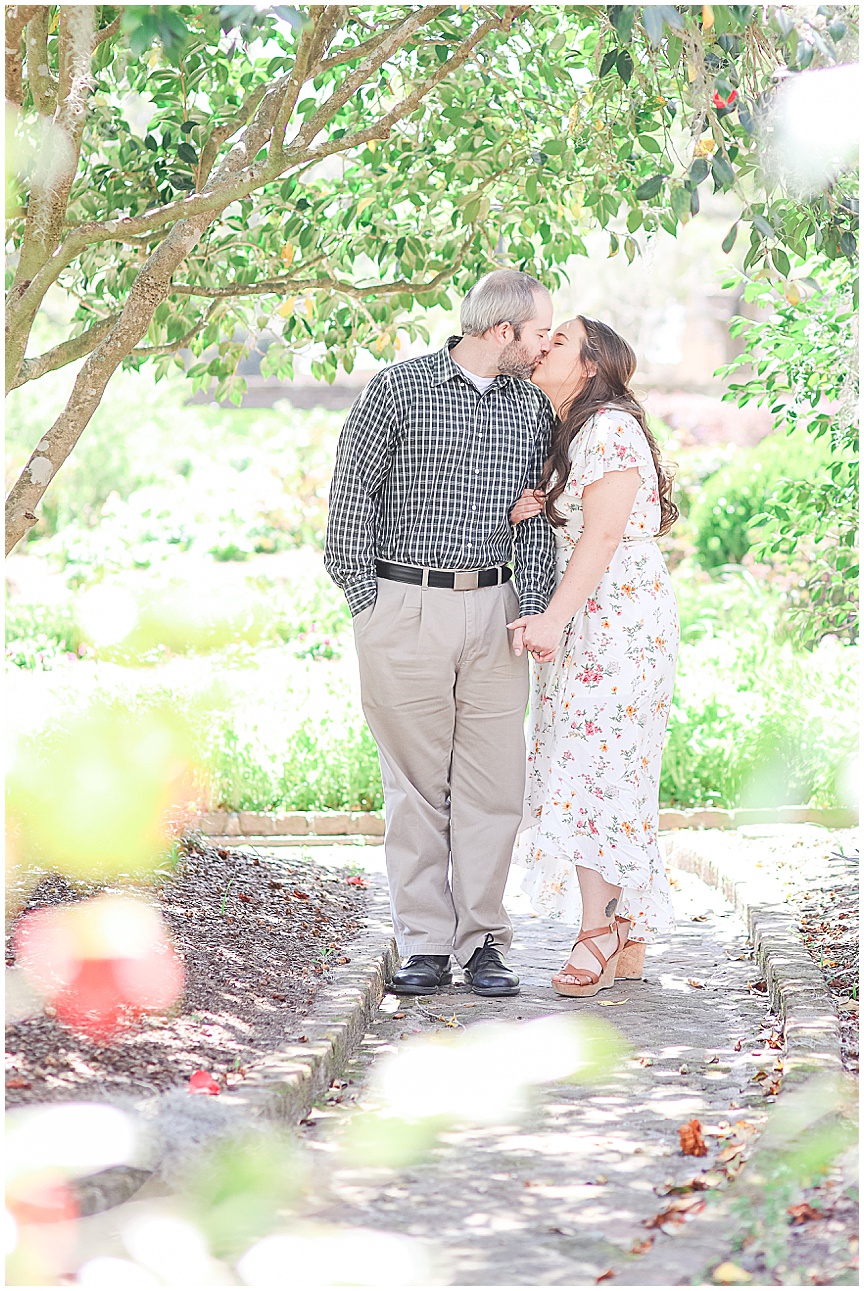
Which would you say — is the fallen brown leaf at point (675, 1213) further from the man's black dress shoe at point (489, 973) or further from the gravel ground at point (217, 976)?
the man's black dress shoe at point (489, 973)

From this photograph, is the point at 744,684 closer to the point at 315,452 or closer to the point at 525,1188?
the point at 525,1188

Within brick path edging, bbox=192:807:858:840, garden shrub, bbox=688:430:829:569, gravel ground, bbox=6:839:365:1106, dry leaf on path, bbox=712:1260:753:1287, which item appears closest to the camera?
dry leaf on path, bbox=712:1260:753:1287

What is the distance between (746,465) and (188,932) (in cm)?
948

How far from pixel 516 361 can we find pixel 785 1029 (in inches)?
79.5

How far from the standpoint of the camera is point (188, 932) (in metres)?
4.10

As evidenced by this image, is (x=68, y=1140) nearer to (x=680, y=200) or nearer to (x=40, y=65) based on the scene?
(x=680, y=200)

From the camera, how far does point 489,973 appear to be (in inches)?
162

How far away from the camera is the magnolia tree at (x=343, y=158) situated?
135 inches

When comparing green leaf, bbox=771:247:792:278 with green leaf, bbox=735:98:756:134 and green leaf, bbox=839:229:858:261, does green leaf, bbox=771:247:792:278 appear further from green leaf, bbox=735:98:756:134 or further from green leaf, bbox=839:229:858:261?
green leaf, bbox=735:98:756:134

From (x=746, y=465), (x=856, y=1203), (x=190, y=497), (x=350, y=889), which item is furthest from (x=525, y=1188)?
(x=190, y=497)

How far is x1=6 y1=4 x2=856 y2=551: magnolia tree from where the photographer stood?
3.43m

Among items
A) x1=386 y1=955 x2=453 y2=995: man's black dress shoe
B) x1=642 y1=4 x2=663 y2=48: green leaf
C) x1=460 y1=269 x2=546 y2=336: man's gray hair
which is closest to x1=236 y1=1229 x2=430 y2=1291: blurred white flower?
x1=386 y1=955 x2=453 y2=995: man's black dress shoe

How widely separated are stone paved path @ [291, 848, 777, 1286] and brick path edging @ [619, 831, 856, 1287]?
0.16 feet

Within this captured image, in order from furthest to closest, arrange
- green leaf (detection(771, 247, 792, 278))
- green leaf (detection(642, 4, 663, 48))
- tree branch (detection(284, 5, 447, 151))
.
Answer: green leaf (detection(771, 247, 792, 278)) < tree branch (detection(284, 5, 447, 151)) < green leaf (detection(642, 4, 663, 48))
